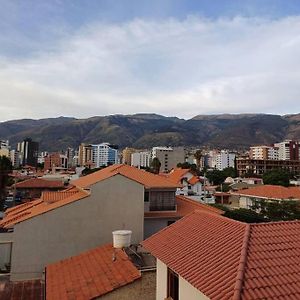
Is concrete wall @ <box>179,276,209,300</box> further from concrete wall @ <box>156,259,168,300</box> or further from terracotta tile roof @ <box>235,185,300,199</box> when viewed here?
terracotta tile roof @ <box>235,185,300,199</box>

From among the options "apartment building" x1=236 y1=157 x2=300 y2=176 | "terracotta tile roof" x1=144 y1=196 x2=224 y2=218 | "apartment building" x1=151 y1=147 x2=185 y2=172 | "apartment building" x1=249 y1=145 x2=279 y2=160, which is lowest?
"terracotta tile roof" x1=144 y1=196 x2=224 y2=218

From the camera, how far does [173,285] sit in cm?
1042

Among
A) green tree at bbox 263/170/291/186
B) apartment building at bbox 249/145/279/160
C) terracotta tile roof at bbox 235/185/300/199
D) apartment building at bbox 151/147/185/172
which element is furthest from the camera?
→ apartment building at bbox 249/145/279/160

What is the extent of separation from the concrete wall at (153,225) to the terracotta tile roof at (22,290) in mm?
6802

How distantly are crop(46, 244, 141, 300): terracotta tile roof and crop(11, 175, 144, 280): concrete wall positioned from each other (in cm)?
270

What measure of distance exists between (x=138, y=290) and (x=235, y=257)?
17.1 feet

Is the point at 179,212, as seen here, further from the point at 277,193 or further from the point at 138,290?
the point at 277,193

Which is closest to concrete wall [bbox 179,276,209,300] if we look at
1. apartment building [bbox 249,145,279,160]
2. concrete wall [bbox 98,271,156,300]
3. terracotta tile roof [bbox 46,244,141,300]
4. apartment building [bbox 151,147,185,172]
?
concrete wall [bbox 98,271,156,300]

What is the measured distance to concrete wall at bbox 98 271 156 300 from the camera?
1199cm

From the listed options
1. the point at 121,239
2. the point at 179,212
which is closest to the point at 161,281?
the point at 121,239

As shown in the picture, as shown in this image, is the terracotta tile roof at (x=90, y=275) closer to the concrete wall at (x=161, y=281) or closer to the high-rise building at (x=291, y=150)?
the concrete wall at (x=161, y=281)

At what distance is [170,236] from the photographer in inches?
465

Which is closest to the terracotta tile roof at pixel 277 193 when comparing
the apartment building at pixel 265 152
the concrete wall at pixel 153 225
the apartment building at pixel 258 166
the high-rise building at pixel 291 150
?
the concrete wall at pixel 153 225

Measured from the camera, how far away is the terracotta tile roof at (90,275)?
478 inches
